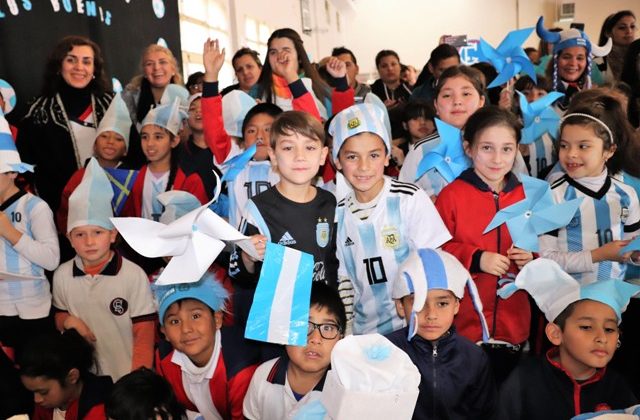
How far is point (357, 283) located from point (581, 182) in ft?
3.50

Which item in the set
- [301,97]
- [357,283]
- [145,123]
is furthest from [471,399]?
[145,123]

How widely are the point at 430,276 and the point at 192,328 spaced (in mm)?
943

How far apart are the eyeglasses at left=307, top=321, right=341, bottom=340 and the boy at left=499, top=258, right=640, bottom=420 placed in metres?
0.62

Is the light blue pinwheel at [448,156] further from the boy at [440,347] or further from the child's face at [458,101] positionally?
the boy at [440,347]

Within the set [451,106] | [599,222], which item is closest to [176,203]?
[451,106]

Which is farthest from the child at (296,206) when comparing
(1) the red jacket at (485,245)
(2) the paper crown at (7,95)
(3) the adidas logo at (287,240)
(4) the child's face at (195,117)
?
(2) the paper crown at (7,95)

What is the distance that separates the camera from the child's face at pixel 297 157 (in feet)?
8.53

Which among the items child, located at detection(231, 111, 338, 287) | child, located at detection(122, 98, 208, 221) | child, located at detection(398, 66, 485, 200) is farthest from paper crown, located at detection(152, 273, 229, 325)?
child, located at detection(398, 66, 485, 200)

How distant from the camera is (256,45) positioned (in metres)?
8.49

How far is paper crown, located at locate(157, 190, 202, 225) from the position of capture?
3197 millimetres

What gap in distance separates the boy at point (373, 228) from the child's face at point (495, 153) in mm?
330

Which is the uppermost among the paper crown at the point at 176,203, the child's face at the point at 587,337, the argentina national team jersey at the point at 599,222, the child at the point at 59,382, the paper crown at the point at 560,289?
the paper crown at the point at 176,203

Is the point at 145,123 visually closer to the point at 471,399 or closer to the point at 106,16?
the point at 106,16

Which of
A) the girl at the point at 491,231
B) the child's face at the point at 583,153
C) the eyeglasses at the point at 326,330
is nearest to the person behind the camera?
the eyeglasses at the point at 326,330
